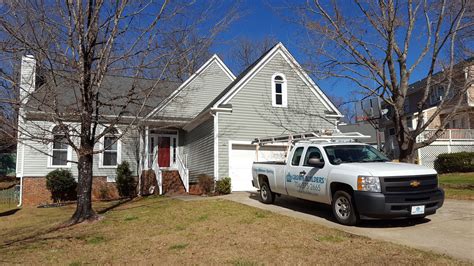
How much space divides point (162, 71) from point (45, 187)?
35.1ft

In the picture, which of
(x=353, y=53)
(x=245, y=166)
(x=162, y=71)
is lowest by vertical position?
(x=245, y=166)

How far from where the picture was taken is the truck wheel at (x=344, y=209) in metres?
7.63

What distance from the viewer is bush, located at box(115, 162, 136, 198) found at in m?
18.1

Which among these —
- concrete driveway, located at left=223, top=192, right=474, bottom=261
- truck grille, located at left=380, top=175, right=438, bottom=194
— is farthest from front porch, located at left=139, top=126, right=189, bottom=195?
truck grille, located at left=380, top=175, right=438, bottom=194

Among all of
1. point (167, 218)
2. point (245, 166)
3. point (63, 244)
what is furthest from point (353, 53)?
point (63, 244)

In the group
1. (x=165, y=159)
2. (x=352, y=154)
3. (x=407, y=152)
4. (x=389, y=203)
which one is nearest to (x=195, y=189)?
(x=165, y=159)

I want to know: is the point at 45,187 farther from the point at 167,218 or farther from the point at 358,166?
the point at 358,166

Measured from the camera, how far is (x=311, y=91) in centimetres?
1852

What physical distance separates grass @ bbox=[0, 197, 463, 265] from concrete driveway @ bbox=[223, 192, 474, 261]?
1.62 ft

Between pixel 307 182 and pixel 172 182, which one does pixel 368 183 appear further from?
pixel 172 182

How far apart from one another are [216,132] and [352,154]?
8.30 m

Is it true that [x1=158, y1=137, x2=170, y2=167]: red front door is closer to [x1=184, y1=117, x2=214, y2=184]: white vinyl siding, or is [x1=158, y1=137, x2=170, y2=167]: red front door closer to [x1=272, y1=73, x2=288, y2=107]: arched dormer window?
[x1=184, y1=117, x2=214, y2=184]: white vinyl siding

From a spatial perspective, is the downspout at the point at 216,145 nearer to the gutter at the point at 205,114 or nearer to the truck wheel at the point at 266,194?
the gutter at the point at 205,114

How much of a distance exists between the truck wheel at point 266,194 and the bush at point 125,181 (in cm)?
903
